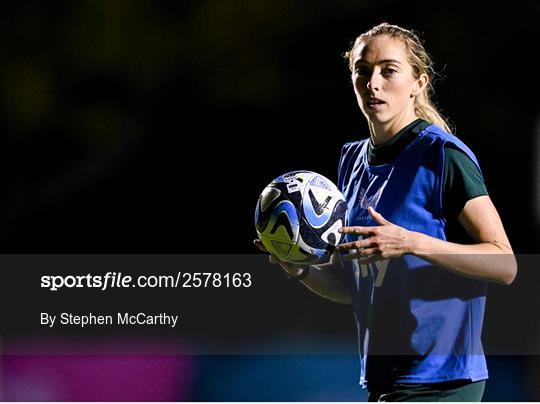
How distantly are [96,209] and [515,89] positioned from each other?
10.3ft

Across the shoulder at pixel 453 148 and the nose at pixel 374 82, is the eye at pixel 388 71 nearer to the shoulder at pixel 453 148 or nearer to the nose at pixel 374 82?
the nose at pixel 374 82

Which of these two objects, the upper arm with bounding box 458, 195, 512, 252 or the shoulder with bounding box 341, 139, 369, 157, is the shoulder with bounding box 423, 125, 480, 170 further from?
the shoulder with bounding box 341, 139, 369, 157

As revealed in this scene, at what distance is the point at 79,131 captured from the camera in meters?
6.39

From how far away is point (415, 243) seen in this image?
2672 mm

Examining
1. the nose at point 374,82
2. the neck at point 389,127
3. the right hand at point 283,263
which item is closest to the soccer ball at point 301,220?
the right hand at point 283,263

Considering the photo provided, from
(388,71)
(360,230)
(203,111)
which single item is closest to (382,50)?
(388,71)

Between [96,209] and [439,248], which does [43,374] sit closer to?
[96,209]

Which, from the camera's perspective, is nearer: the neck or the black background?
the neck

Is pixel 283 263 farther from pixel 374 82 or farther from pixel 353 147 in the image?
pixel 374 82

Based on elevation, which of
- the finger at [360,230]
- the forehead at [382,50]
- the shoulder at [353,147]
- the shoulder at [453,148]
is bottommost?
the finger at [360,230]

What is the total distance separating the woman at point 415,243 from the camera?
2781 mm

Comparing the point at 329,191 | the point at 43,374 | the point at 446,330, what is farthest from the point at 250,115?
the point at 446,330

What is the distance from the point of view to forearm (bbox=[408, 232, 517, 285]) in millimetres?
2691

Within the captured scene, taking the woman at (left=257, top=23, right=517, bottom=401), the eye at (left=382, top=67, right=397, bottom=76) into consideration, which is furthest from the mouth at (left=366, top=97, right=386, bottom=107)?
the eye at (left=382, top=67, right=397, bottom=76)
